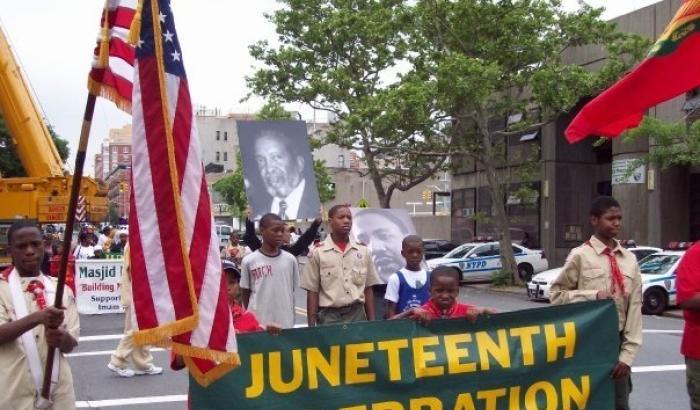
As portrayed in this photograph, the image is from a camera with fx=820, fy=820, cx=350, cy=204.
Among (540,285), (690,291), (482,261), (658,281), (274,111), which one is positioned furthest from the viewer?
(274,111)

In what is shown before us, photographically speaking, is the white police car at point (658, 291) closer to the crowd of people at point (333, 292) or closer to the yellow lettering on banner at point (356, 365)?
the crowd of people at point (333, 292)

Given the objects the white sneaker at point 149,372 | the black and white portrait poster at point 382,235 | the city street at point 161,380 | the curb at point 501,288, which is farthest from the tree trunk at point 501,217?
the white sneaker at point 149,372

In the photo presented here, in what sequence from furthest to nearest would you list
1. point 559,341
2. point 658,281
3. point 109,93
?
point 658,281, point 559,341, point 109,93

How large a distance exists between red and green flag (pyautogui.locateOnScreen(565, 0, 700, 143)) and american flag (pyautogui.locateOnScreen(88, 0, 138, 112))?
10.3 ft

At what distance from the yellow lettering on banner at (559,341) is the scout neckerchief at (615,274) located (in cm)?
39

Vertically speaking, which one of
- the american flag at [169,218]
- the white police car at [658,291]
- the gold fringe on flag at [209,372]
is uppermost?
the american flag at [169,218]

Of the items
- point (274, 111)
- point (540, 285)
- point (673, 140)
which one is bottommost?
point (540, 285)

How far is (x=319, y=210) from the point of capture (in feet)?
32.8

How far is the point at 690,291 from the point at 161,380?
6.43m

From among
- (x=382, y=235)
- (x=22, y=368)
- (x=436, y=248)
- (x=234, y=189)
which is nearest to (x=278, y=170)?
(x=382, y=235)

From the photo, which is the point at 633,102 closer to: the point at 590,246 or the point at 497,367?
the point at 590,246

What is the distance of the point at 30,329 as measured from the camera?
13.2 feet

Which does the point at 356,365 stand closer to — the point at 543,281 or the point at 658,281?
the point at 658,281

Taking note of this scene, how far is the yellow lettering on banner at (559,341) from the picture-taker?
18.3ft
